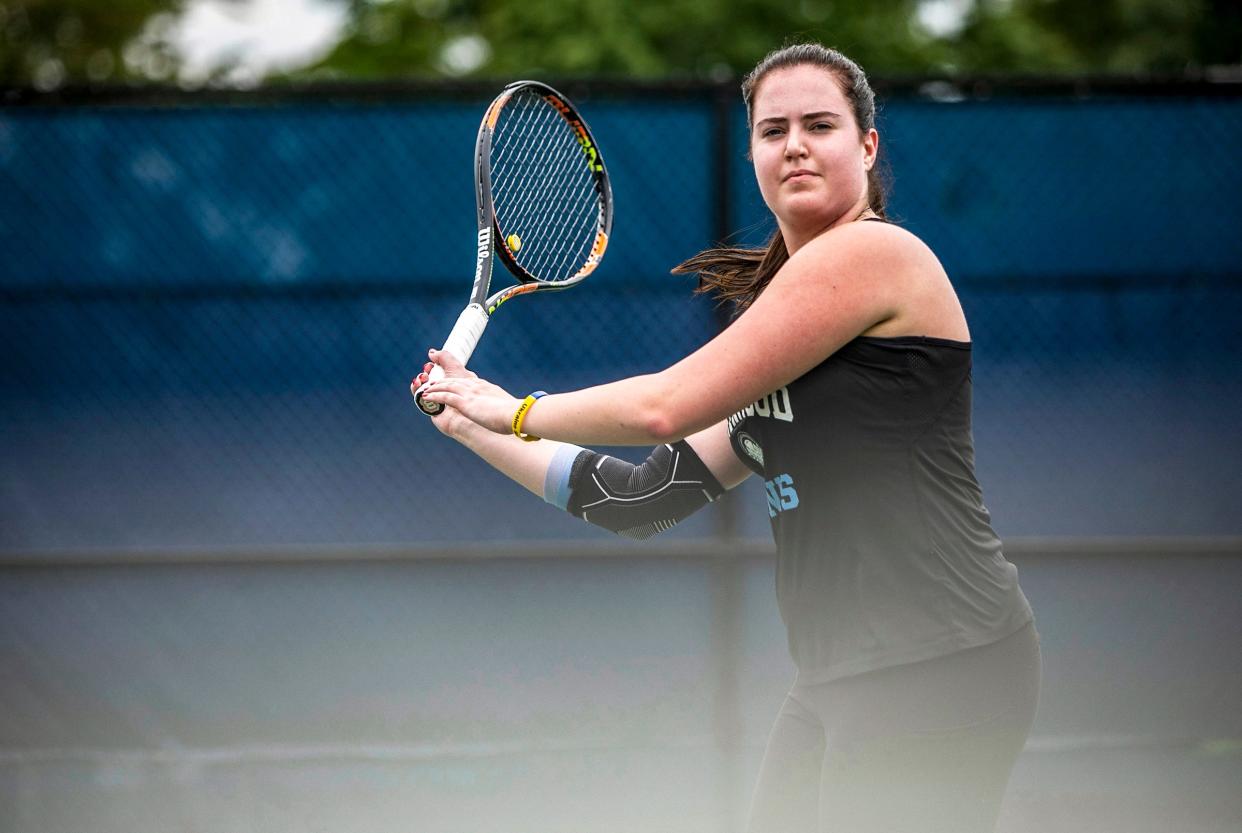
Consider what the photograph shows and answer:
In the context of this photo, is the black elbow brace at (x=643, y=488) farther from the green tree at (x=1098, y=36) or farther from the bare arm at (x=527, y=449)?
the green tree at (x=1098, y=36)

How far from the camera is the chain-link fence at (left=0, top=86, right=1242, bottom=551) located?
4520 mm

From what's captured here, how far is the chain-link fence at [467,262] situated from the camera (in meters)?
4.52

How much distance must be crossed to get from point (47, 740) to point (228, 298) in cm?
170

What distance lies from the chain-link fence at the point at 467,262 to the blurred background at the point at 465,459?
0.01 meters

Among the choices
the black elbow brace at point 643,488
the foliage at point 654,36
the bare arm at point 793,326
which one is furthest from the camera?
the foliage at point 654,36

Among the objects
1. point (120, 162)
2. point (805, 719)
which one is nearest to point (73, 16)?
point (120, 162)

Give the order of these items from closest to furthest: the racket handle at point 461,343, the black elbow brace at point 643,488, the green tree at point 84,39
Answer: the racket handle at point 461,343
the black elbow brace at point 643,488
the green tree at point 84,39

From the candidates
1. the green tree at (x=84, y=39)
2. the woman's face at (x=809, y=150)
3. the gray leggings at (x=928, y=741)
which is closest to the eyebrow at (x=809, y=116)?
the woman's face at (x=809, y=150)

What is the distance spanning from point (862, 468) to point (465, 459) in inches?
112

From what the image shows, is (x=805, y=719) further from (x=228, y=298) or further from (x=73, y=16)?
(x=73, y=16)

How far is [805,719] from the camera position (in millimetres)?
2312

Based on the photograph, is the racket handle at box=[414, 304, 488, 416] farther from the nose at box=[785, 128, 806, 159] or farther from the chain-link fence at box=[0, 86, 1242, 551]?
the chain-link fence at box=[0, 86, 1242, 551]

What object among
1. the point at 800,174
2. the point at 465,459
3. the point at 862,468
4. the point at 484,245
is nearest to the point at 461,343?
the point at 484,245

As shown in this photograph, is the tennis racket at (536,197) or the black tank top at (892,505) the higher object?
the tennis racket at (536,197)
